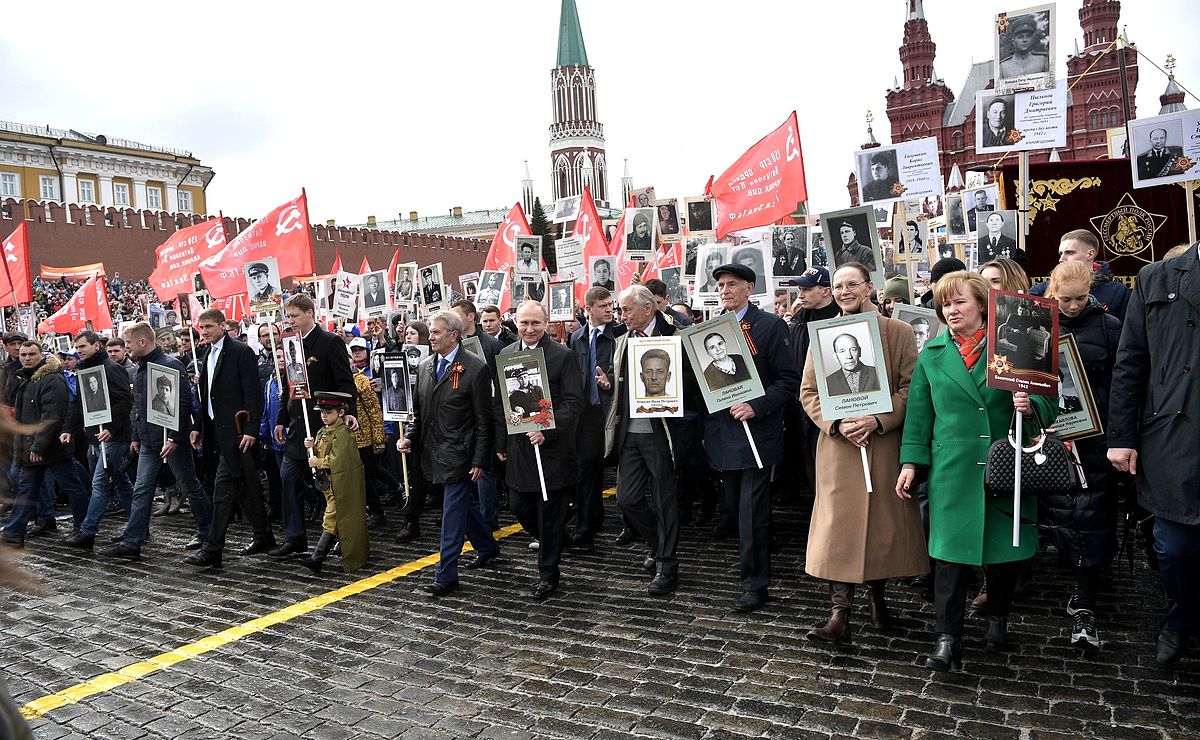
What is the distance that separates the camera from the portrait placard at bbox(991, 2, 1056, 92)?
9570mm

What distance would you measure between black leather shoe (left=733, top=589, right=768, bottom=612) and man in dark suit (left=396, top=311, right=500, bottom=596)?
83.4 inches

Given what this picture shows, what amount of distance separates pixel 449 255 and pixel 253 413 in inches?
2463

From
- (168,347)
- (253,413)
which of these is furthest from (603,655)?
(168,347)

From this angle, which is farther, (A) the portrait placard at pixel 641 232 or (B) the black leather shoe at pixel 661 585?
(A) the portrait placard at pixel 641 232

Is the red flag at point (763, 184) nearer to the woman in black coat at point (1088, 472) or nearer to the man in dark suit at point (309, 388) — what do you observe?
the woman in black coat at point (1088, 472)

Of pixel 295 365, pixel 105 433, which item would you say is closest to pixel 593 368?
pixel 295 365

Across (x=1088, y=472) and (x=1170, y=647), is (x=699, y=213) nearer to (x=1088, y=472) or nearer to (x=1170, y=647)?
(x=1088, y=472)

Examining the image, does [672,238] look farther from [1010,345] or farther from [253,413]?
[1010,345]

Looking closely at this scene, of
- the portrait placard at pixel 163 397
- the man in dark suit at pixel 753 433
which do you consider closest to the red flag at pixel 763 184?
the man in dark suit at pixel 753 433

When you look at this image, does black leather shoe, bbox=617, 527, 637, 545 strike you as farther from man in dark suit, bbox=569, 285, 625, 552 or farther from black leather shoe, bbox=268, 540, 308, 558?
black leather shoe, bbox=268, 540, 308, 558

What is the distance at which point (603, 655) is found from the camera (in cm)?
517

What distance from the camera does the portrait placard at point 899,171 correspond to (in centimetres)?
998

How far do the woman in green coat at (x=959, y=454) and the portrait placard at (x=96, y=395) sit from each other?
766 centimetres

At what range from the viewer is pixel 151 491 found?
829cm
